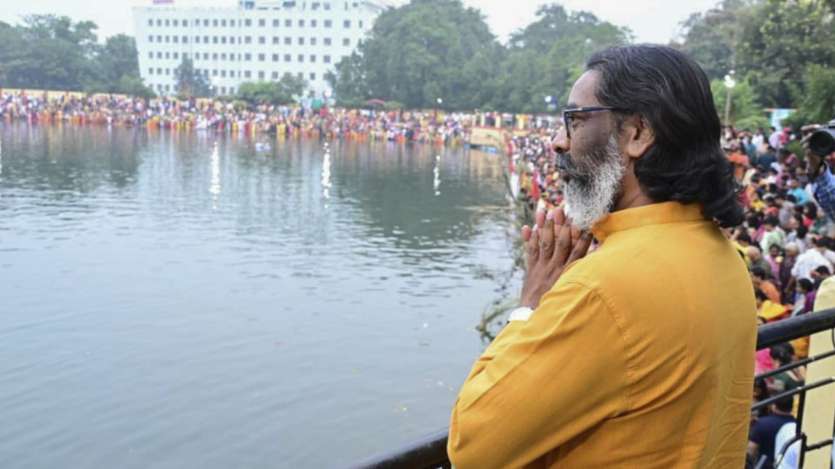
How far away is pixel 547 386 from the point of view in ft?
4.23

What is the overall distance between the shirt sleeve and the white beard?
9.6 inches

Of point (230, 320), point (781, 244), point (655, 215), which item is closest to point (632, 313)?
point (655, 215)

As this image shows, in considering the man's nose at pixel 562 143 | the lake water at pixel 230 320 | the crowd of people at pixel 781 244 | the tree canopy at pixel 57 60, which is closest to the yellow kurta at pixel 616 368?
the man's nose at pixel 562 143

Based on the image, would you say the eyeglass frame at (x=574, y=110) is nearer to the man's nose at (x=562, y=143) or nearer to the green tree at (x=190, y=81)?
the man's nose at (x=562, y=143)

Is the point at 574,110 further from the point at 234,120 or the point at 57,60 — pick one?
the point at 57,60

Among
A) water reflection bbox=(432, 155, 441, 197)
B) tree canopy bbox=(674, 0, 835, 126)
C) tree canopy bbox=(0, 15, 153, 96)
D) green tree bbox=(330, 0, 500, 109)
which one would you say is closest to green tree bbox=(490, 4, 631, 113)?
green tree bbox=(330, 0, 500, 109)

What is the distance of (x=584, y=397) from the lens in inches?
50.9

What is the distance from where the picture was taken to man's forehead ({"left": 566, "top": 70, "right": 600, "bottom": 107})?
152 cm

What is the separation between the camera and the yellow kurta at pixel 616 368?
50.6 inches

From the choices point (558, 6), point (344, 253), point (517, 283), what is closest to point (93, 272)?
point (344, 253)

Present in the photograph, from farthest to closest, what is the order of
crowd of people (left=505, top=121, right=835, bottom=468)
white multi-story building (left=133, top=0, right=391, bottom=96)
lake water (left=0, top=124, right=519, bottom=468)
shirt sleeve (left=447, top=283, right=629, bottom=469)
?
white multi-story building (left=133, top=0, right=391, bottom=96) → lake water (left=0, top=124, right=519, bottom=468) → crowd of people (left=505, top=121, right=835, bottom=468) → shirt sleeve (left=447, top=283, right=629, bottom=469)

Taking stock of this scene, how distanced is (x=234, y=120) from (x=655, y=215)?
67.5 m

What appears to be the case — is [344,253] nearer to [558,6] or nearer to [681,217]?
[681,217]

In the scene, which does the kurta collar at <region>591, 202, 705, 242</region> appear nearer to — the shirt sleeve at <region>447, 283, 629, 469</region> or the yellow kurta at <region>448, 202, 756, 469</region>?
the yellow kurta at <region>448, 202, 756, 469</region>
